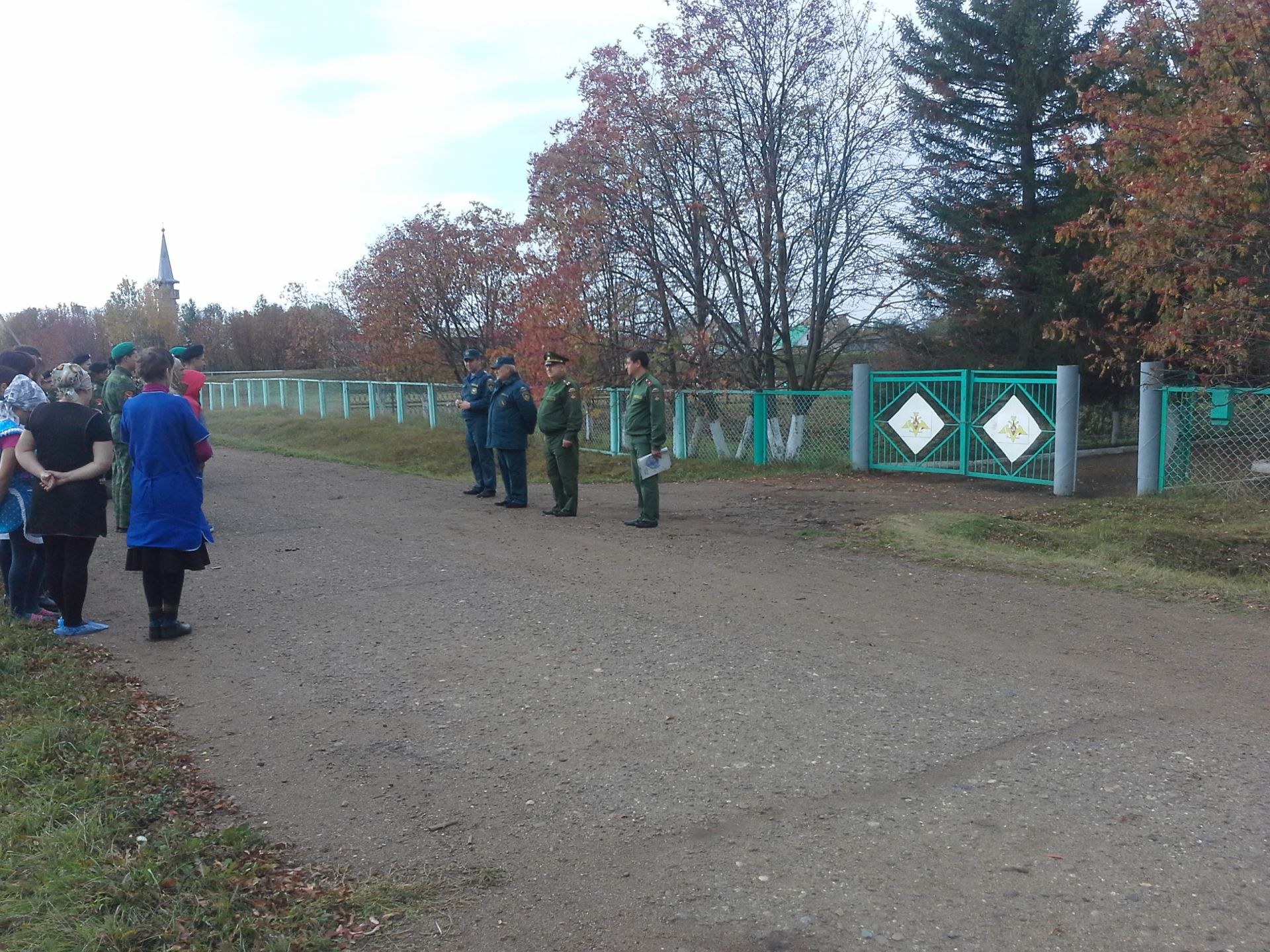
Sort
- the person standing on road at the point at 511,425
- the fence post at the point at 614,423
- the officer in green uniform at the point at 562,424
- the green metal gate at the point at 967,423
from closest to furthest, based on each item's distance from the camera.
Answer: the officer in green uniform at the point at 562,424 < the person standing on road at the point at 511,425 < the green metal gate at the point at 967,423 < the fence post at the point at 614,423

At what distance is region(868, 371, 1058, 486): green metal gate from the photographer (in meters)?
13.0

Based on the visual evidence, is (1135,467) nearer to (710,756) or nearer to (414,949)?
(710,756)

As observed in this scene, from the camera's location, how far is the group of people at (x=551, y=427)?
10789 millimetres

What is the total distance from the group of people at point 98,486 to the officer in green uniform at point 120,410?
11.7 feet

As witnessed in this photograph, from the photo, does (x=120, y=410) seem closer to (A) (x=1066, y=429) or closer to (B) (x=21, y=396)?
(B) (x=21, y=396)

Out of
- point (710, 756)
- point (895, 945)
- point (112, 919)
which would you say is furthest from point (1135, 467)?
point (112, 919)

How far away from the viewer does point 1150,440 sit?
11961 mm

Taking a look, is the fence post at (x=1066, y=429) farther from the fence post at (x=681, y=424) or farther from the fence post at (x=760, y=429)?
the fence post at (x=681, y=424)

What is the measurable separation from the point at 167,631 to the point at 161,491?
0.90 metres

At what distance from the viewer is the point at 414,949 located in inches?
126

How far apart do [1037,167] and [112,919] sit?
18.8 meters

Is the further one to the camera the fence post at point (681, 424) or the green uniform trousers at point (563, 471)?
the fence post at point (681, 424)

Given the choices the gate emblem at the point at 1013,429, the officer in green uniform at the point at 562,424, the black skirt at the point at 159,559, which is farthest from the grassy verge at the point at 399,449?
the black skirt at the point at 159,559

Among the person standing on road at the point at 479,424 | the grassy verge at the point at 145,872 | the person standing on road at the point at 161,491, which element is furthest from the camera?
the person standing on road at the point at 479,424
